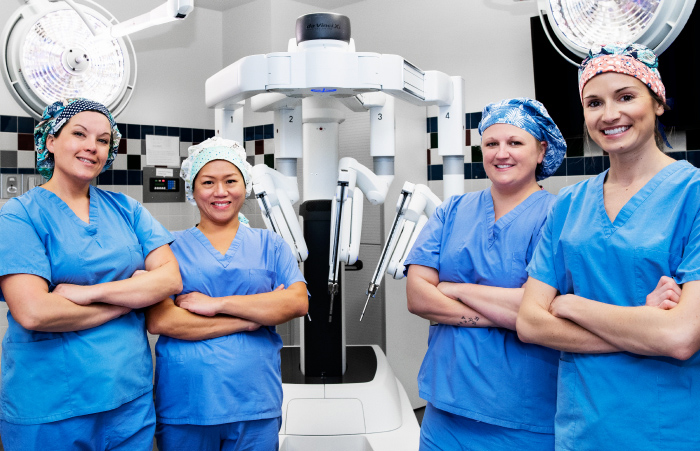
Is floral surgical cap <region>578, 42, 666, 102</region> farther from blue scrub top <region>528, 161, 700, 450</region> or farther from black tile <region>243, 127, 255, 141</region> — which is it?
black tile <region>243, 127, 255, 141</region>

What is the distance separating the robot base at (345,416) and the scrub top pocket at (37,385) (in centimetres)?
86

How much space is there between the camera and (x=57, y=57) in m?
1.94

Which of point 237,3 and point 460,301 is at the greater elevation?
point 237,3

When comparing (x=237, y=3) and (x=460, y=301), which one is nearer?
(x=460, y=301)

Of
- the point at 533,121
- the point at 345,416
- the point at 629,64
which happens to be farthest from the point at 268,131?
the point at 629,64

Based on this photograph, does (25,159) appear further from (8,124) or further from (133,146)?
(133,146)

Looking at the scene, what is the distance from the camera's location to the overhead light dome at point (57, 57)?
191cm

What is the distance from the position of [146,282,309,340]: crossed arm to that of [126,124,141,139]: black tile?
215cm

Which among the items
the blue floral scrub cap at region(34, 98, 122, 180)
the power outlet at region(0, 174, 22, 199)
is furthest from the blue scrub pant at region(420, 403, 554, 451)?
the power outlet at region(0, 174, 22, 199)

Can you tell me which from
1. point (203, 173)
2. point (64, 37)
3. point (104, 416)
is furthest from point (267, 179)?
point (104, 416)

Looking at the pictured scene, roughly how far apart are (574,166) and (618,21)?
1420mm

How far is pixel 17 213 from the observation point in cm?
138

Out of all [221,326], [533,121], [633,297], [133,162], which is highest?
[133,162]

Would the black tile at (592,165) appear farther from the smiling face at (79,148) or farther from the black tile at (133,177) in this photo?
the black tile at (133,177)
